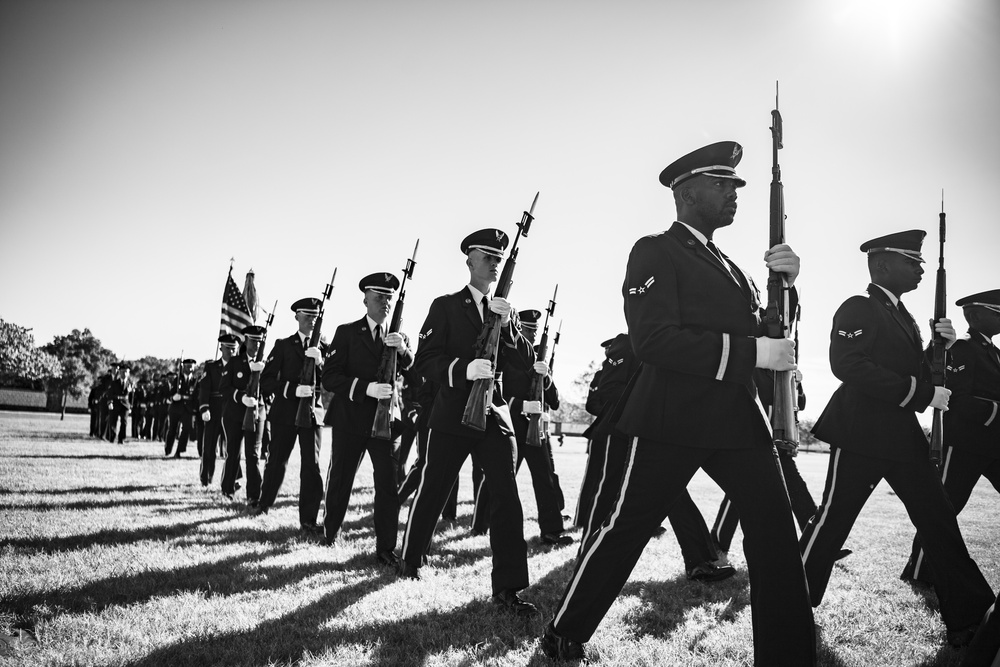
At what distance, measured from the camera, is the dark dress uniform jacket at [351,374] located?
699 cm

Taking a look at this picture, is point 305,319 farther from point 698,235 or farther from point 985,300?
point 985,300

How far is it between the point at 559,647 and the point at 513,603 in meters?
1.22

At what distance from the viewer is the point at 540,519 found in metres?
7.69

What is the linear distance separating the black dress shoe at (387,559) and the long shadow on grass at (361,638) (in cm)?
137

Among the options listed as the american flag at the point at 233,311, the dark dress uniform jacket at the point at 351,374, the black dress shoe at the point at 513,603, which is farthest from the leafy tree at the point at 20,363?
the black dress shoe at the point at 513,603

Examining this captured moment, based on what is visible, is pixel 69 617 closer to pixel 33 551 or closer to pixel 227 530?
pixel 33 551

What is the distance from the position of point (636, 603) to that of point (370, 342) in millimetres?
3662

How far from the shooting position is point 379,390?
6613mm

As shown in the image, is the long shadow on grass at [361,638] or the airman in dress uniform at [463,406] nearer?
the long shadow on grass at [361,638]

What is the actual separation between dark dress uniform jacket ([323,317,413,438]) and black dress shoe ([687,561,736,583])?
10.1ft

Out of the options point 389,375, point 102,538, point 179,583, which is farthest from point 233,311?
point 179,583

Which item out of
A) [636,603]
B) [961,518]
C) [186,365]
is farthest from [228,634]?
[186,365]

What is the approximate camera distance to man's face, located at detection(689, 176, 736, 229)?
144 inches

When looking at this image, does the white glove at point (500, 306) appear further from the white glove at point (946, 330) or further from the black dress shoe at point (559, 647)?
the white glove at point (946, 330)
